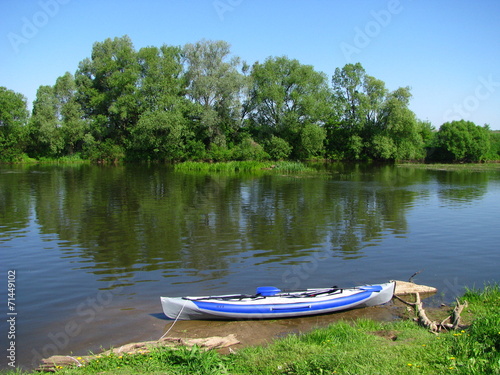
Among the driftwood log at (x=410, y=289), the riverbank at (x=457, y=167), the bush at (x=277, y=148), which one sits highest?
the bush at (x=277, y=148)

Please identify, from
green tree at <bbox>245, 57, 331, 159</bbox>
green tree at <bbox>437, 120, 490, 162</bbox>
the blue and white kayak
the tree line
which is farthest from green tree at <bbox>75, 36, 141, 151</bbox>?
the blue and white kayak

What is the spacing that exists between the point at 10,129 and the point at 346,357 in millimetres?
81164

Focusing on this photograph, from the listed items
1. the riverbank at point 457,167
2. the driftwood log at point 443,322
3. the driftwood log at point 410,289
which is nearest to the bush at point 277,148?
the riverbank at point 457,167

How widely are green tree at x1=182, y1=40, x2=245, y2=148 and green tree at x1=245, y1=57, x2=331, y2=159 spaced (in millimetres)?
4444

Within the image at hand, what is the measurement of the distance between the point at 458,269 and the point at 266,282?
6.73 metres

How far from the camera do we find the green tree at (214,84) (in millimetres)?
64025

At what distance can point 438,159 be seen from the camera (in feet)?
286

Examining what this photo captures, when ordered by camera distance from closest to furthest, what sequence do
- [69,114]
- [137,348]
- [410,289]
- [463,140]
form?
[137,348] → [410,289] → [69,114] → [463,140]

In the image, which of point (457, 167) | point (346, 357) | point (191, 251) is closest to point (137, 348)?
point (346, 357)

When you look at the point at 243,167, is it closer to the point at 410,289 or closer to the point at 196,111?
the point at 196,111

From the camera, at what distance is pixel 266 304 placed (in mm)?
9820

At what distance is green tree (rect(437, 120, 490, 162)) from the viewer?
81.8 metres

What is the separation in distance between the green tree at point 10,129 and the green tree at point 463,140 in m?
80.2

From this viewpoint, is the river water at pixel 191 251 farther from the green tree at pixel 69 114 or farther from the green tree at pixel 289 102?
the green tree at pixel 69 114
